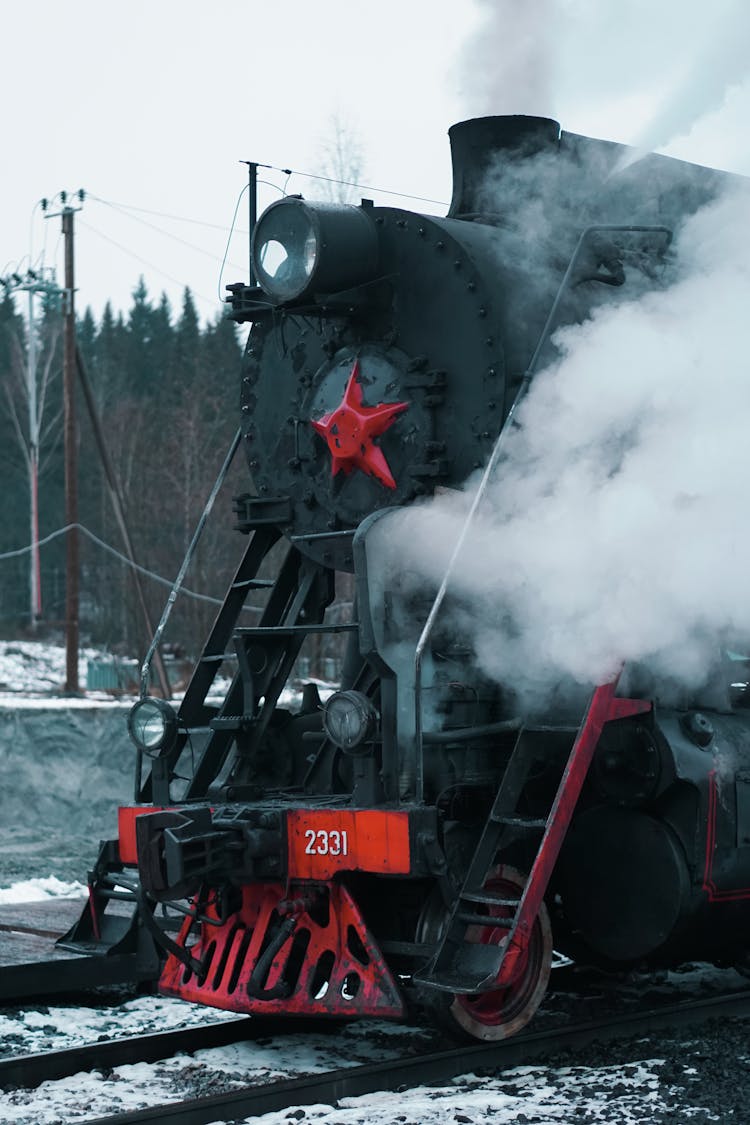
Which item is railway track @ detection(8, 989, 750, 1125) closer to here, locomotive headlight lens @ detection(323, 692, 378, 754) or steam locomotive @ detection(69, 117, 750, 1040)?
steam locomotive @ detection(69, 117, 750, 1040)

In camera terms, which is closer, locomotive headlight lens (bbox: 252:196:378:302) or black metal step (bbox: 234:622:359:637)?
locomotive headlight lens (bbox: 252:196:378:302)

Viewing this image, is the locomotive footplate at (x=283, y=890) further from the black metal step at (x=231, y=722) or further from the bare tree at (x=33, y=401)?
the bare tree at (x=33, y=401)

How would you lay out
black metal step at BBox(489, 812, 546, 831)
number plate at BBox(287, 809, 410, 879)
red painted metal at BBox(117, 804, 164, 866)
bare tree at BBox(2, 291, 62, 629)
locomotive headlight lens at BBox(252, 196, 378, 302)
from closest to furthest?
number plate at BBox(287, 809, 410, 879), black metal step at BBox(489, 812, 546, 831), locomotive headlight lens at BBox(252, 196, 378, 302), red painted metal at BBox(117, 804, 164, 866), bare tree at BBox(2, 291, 62, 629)

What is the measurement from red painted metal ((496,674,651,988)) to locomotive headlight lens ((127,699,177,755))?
6.87 feet

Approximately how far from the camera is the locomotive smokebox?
23.2 feet

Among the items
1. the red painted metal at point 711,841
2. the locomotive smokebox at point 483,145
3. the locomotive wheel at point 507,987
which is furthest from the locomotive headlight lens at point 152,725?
the locomotive smokebox at point 483,145

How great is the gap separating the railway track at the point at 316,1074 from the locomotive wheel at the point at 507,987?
0.08 metres

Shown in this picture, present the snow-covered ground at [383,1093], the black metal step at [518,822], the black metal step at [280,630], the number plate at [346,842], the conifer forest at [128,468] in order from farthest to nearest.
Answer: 1. the conifer forest at [128,468]
2. the black metal step at [280,630]
3. the black metal step at [518,822]
4. the number plate at [346,842]
5. the snow-covered ground at [383,1093]

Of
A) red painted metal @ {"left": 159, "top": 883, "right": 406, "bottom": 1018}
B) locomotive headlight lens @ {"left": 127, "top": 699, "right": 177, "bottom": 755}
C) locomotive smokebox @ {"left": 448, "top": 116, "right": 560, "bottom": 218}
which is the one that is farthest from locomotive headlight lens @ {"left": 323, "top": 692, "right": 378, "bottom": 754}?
locomotive smokebox @ {"left": 448, "top": 116, "right": 560, "bottom": 218}

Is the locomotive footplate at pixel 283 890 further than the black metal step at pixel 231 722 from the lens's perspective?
No

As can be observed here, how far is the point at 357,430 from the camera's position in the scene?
675 cm

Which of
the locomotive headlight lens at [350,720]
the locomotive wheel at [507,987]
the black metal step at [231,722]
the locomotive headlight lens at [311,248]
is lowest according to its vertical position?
the locomotive wheel at [507,987]

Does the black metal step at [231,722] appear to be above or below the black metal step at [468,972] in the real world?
above

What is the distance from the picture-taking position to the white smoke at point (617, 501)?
6.29m
